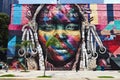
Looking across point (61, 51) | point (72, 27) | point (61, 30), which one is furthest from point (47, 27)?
point (61, 51)

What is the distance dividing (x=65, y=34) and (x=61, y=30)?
1046 mm

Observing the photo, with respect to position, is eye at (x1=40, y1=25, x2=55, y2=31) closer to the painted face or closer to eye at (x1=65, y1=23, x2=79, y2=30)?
the painted face

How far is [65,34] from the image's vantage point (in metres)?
52.4

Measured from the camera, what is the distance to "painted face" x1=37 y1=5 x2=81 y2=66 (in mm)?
51781

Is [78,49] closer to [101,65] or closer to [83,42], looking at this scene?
[83,42]

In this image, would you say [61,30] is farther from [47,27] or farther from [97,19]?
[97,19]

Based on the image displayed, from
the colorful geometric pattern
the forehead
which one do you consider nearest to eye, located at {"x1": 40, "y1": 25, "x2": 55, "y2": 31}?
the forehead

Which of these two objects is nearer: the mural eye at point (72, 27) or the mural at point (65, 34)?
the mural at point (65, 34)

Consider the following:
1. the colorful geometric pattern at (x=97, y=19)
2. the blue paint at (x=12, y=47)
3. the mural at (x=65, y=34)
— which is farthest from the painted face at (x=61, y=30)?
the blue paint at (x=12, y=47)

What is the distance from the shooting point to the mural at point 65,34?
170 feet

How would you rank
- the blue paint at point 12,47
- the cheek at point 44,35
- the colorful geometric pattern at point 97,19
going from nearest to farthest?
the cheek at point 44,35, the blue paint at point 12,47, the colorful geometric pattern at point 97,19

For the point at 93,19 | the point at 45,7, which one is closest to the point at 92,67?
the point at 93,19

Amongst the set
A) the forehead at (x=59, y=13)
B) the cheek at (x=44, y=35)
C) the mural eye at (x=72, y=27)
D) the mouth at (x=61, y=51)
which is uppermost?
the forehead at (x=59, y=13)

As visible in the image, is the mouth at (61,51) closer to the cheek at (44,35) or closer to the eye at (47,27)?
the cheek at (44,35)
